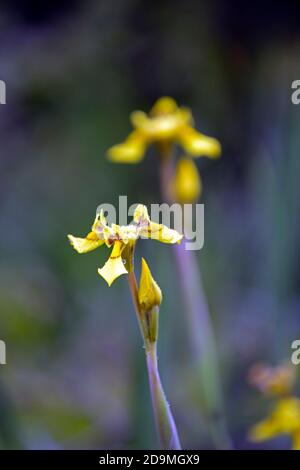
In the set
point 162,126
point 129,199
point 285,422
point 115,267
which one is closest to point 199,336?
point 285,422

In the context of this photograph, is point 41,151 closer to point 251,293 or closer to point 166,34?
point 166,34

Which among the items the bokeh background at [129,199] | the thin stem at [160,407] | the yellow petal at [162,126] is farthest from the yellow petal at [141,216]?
the yellow petal at [162,126]

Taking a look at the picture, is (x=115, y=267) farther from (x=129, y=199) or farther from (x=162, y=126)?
(x=129, y=199)

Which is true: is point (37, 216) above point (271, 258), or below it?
above

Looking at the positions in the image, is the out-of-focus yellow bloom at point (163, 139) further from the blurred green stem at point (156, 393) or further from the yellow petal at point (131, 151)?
the blurred green stem at point (156, 393)
